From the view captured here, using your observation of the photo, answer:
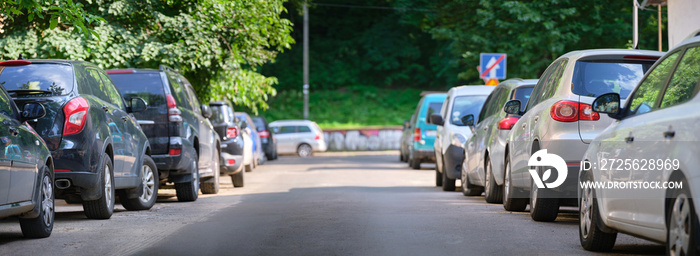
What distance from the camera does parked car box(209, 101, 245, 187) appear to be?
17.9 m

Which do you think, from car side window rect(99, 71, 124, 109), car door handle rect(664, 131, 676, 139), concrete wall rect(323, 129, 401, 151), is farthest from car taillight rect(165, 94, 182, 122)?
concrete wall rect(323, 129, 401, 151)

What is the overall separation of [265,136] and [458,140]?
17247mm

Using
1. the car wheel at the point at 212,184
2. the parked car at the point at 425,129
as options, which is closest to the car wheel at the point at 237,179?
the car wheel at the point at 212,184

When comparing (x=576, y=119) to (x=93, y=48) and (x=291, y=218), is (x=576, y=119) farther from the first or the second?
(x=93, y=48)

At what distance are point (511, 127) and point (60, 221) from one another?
5.15m

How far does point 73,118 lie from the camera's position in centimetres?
996

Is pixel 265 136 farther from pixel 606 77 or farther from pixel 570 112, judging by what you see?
pixel 570 112

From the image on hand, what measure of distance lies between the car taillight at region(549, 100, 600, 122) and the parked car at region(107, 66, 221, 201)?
18.2 ft

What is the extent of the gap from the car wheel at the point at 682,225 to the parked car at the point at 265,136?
90.3ft

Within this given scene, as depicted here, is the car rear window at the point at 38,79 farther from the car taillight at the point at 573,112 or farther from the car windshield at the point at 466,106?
the car windshield at the point at 466,106

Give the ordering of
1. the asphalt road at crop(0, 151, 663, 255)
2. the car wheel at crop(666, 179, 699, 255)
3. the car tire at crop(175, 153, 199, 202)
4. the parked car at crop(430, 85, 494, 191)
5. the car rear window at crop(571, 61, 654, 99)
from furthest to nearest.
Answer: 1. the parked car at crop(430, 85, 494, 191)
2. the car tire at crop(175, 153, 199, 202)
3. the car rear window at crop(571, 61, 654, 99)
4. the asphalt road at crop(0, 151, 663, 255)
5. the car wheel at crop(666, 179, 699, 255)

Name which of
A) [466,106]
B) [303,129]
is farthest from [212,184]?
[303,129]

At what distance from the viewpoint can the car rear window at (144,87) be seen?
13398 mm

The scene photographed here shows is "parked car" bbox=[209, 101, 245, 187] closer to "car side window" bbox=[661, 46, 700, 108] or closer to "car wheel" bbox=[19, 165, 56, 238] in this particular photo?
"car wheel" bbox=[19, 165, 56, 238]
